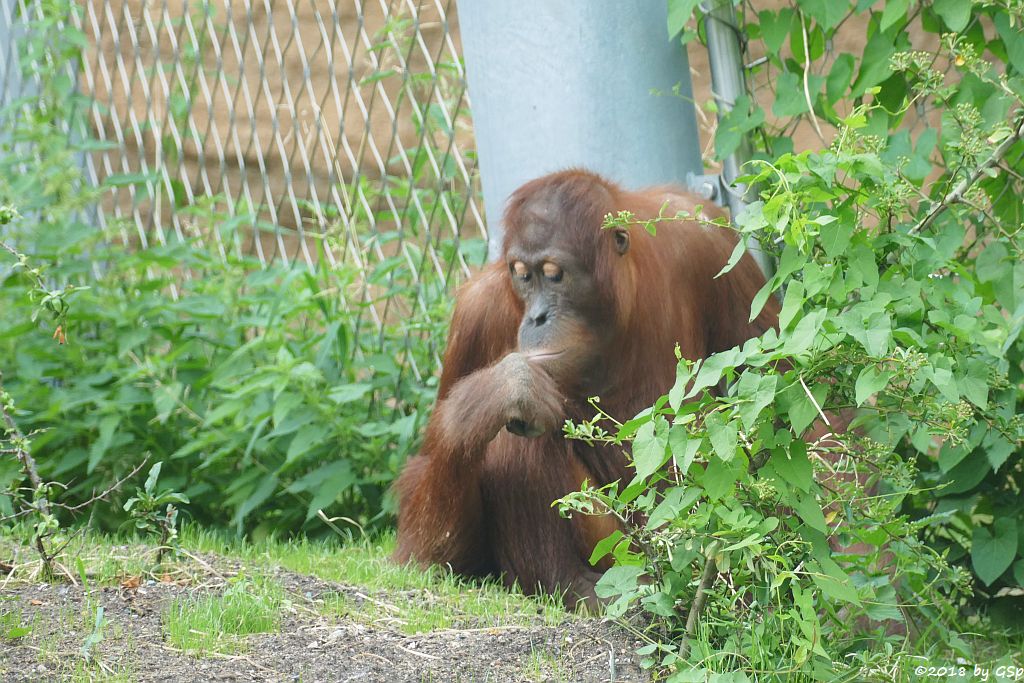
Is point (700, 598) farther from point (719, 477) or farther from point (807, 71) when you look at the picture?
point (807, 71)

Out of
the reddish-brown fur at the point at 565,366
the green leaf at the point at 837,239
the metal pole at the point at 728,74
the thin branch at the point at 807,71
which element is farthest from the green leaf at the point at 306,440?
the green leaf at the point at 837,239

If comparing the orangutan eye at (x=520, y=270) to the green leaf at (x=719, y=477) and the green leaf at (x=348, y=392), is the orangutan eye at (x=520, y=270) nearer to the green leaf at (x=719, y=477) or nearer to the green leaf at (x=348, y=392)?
the green leaf at (x=719, y=477)

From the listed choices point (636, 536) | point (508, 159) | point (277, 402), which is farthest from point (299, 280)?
point (636, 536)

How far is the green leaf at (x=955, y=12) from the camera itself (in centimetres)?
319

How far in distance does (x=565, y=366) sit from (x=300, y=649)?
97cm

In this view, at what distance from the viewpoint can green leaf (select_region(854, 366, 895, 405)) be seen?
7.48ft

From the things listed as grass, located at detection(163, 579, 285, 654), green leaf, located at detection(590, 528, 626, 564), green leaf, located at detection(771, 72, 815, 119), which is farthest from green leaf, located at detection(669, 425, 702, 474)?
green leaf, located at detection(771, 72, 815, 119)

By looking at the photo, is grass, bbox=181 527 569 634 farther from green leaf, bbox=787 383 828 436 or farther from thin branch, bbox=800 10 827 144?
thin branch, bbox=800 10 827 144

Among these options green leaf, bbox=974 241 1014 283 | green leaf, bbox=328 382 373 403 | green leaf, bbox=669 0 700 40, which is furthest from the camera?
green leaf, bbox=328 382 373 403

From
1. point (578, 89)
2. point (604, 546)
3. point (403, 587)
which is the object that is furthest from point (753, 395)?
point (578, 89)

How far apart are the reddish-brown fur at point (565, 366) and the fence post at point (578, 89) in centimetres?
21

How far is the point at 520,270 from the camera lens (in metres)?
3.21

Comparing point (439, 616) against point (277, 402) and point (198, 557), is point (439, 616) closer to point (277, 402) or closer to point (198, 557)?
point (198, 557)

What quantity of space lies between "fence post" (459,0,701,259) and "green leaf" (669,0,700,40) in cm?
17
